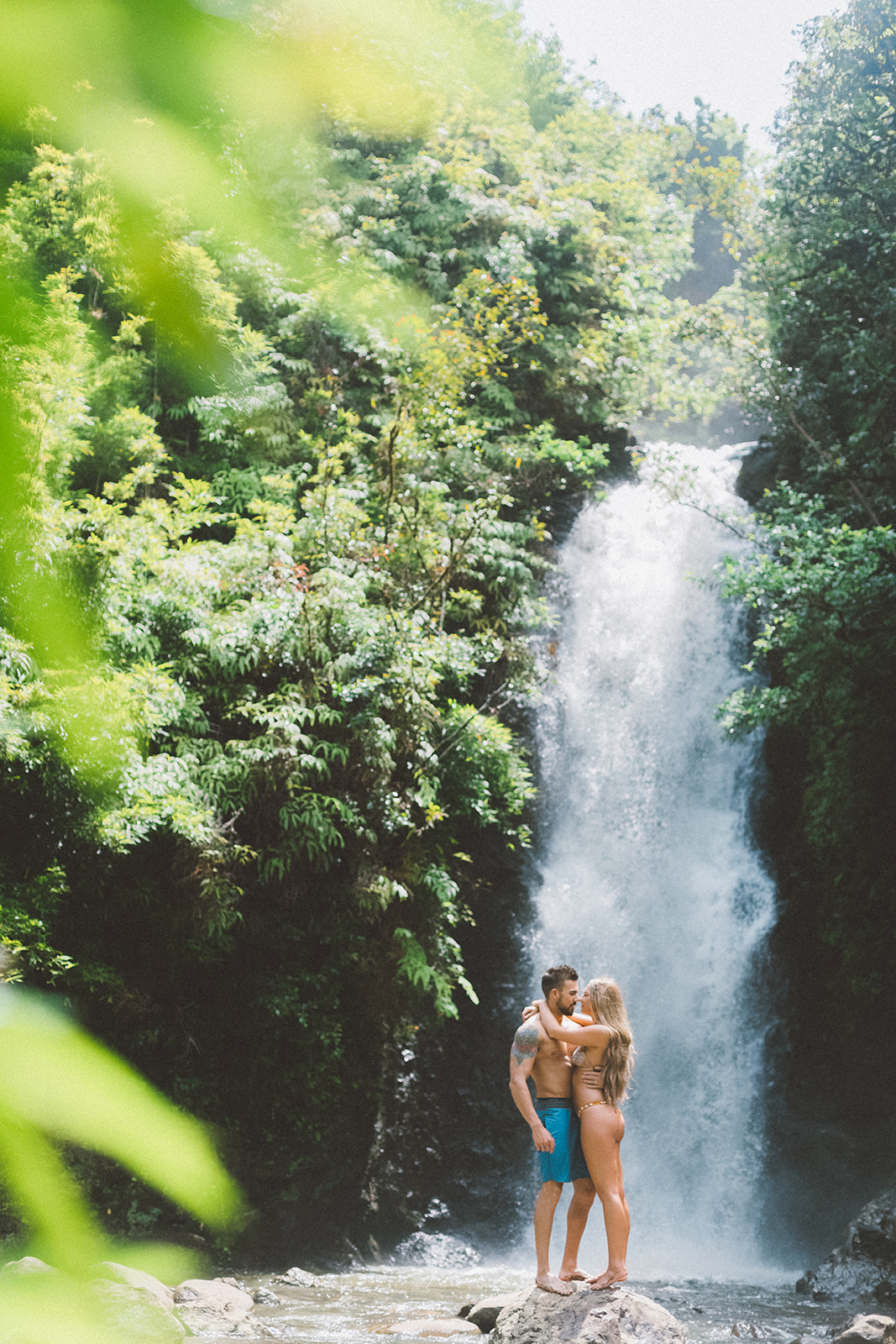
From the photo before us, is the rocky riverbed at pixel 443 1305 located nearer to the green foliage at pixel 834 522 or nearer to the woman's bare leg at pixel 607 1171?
the woman's bare leg at pixel 607 1171

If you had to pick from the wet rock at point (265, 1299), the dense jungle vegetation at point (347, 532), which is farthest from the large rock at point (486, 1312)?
the dense jungle vegetation at point (347, 532)

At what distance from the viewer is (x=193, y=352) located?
51 cm

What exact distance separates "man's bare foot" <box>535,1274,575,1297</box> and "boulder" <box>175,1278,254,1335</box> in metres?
2.11

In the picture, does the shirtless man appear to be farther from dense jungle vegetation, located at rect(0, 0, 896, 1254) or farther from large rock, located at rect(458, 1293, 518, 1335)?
large rock, located at rect(458, 1293, 518, 1335)

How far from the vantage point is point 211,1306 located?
5469 millimetres

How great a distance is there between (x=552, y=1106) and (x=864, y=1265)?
181 inches

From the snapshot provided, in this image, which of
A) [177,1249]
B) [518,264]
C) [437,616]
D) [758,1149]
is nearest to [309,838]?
[437,616]

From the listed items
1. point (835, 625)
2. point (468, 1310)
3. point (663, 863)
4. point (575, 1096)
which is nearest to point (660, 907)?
point (663, 863)

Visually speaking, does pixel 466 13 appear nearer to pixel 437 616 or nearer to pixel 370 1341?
pixel 370 1341

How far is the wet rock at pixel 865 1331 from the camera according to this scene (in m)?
5.14

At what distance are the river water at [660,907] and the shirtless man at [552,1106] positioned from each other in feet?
7.64

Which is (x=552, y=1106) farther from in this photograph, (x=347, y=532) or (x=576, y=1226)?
(x=347, y=532)

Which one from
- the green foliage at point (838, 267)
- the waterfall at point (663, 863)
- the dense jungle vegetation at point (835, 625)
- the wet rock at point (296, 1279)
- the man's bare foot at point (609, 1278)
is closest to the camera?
the man's bare foot at point (609, 1278)

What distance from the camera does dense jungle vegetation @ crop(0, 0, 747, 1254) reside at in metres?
0.46
